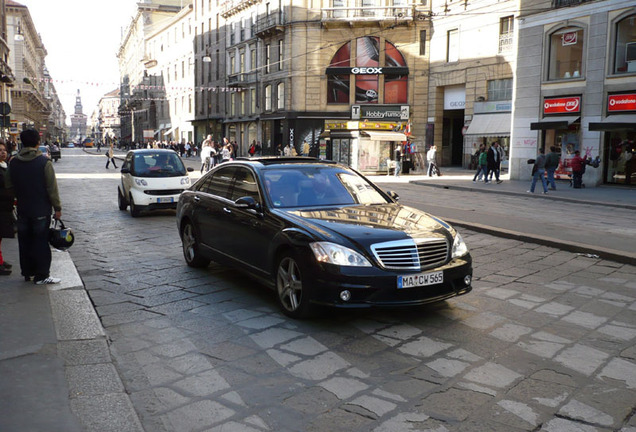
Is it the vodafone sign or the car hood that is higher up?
the vodafone sign

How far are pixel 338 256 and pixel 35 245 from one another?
365 centimetres

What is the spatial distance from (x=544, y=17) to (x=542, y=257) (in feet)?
66.2

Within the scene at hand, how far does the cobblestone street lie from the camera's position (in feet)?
11.9

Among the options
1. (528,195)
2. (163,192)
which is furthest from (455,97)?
(163,192)

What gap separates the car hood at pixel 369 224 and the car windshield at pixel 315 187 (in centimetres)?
24

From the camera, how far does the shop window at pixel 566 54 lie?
2453 centimetres

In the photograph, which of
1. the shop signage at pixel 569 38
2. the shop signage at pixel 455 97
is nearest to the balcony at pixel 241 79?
the shop signage at pixel 455 97

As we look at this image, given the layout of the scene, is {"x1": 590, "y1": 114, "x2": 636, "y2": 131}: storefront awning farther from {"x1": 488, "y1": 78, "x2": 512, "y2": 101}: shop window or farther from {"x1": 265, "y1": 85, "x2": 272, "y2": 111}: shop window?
{"x1": 265, "y1": 85, "x2": 272, "y2": 111}: shop window

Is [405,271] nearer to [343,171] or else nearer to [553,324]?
[553,324]

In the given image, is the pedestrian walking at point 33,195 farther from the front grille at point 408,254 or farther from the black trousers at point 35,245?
the front grille at point 408,254

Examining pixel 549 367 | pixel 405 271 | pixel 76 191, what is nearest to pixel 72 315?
pixel 405 271

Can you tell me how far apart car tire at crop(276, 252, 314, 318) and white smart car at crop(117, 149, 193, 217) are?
825cm

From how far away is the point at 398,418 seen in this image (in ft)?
11.7

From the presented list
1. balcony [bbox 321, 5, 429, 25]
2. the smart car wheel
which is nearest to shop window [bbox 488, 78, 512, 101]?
balcony [bbox 321, 5, 429, 25]
